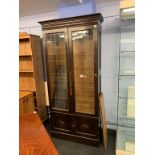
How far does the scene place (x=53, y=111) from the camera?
120 inches

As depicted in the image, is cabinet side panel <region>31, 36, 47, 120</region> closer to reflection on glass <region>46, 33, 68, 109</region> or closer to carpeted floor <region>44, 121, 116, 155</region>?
reflection on glass <region>46, 33, 68, 109</region>

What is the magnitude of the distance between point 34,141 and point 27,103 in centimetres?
194

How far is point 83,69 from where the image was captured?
108 inches

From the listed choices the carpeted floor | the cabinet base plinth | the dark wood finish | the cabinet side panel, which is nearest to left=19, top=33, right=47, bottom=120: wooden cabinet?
the cabinet side panel

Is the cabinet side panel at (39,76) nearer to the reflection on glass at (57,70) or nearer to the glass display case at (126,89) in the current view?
the reflection on glass at (57,70)

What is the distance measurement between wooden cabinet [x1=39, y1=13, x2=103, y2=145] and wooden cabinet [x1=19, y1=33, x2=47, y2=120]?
0.51 meters

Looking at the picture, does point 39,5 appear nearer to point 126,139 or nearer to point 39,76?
point 39,76

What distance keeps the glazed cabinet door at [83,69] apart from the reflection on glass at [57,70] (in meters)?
0.22

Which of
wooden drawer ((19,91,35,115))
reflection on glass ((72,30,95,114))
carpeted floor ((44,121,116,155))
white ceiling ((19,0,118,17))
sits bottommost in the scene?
carpeted floor ((44,121,116,155))

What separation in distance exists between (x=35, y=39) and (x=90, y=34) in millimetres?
1360

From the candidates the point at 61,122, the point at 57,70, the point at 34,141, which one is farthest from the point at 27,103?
the point at 34,141

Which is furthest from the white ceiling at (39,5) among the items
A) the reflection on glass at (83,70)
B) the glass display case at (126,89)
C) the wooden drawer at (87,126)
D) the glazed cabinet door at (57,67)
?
the wooden drawer at (87,126)

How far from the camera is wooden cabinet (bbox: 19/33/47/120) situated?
328 cm
